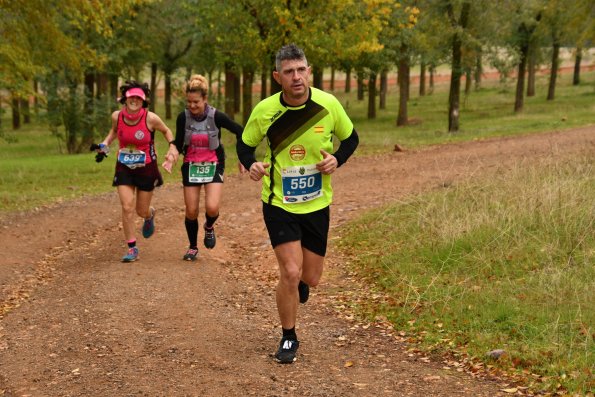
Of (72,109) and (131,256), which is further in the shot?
(72,109)

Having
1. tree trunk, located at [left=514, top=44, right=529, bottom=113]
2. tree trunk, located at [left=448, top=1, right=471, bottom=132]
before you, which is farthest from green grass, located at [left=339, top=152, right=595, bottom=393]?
tree trunk, located at [left=514, top=44, right=529, bottom=113]

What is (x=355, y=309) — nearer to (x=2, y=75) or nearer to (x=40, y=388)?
(x=40, y=388)

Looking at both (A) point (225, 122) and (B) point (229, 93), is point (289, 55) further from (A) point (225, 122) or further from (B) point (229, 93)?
(B) point (229, 93)

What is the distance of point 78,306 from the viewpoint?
25.2 feet

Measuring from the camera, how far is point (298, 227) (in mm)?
5828

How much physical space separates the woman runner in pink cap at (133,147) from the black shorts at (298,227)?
350 centimetres

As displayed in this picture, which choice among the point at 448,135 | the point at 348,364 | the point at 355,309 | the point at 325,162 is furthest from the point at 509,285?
the point at 448,135

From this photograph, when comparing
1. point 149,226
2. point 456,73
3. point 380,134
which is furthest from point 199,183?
point 380,134

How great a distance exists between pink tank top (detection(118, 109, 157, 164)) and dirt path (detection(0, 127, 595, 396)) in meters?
1.47

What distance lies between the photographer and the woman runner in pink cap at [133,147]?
9.32m

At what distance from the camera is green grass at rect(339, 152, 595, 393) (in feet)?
19.6

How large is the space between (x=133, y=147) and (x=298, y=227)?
4295 mm

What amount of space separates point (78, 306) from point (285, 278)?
284 centimetres

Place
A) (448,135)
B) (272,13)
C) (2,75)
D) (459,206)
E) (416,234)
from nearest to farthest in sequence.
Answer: (416,234), (459,206), (2,75), (272,13), (448,135)
